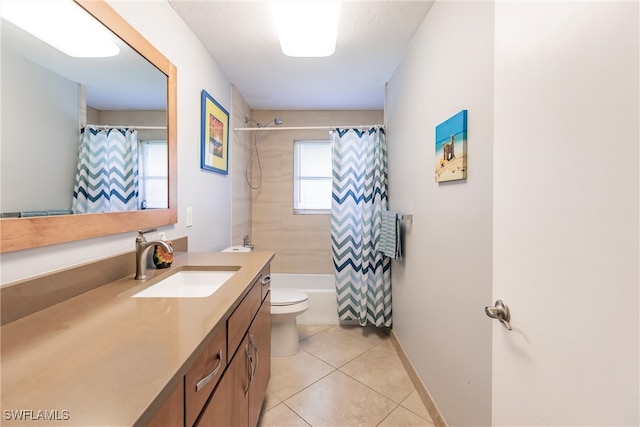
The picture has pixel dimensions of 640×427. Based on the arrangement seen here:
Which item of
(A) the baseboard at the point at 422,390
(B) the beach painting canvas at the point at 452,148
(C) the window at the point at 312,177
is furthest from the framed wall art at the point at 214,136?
(A) the baseboard at the point at 422,390

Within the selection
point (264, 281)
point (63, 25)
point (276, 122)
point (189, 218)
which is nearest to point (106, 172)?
point (63, 25)

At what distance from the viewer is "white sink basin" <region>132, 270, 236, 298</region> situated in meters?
1.24

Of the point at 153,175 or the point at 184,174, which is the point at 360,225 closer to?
the point at 184,174

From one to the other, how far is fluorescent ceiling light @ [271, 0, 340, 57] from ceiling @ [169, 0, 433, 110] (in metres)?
0.17

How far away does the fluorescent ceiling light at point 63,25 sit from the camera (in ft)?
2.56

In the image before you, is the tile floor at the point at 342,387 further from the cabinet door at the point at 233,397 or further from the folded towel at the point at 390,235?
the folded towel at the point at 390,235

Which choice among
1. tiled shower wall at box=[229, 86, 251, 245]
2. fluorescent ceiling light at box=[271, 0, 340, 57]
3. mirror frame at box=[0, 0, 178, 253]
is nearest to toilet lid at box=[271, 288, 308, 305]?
tiled shower wall at box=[229, 86, 251, 245]

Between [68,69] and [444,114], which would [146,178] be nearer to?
[68,69]

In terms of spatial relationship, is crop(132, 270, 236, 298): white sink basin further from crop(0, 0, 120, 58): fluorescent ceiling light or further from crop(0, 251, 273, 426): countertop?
crop(0, 0, 120, 58): fluorescent ceiling light

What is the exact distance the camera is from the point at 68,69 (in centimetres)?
93

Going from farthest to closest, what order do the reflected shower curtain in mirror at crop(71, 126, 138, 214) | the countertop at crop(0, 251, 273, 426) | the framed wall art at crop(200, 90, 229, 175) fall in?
1. the framed wall art at crop(200, 90, 229, 175)
2. the reflected shower curtain in mirror at crop(71, 126, 138, 214)
3. the countertop at crop(0, 251, 273, 426)

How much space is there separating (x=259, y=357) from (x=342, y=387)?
760mm

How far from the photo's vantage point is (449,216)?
1360 mm

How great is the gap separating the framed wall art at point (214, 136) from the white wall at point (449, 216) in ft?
4.73
